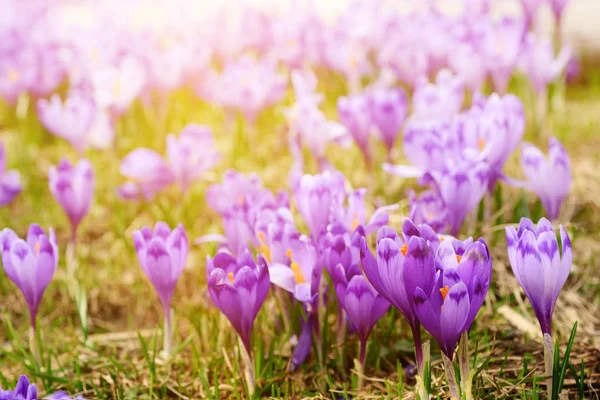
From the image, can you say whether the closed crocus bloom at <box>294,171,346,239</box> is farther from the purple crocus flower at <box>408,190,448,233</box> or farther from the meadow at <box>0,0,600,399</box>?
the purple crocus flower at <box>408,190,448,233</box>

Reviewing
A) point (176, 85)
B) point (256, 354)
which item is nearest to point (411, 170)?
point (256, 354)

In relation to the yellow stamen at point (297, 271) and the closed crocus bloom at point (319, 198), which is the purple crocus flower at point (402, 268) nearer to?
the yellow stamen at point (297, 271)

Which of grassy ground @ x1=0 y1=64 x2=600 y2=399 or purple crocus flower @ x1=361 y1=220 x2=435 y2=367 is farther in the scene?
grassy ground @ x1=0 y1=64 x2=600 y2=399

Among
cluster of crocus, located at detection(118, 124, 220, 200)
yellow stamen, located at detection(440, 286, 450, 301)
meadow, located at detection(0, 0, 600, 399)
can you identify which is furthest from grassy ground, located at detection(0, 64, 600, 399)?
yellow stamen, located at detection(440, 286, 450, 301)

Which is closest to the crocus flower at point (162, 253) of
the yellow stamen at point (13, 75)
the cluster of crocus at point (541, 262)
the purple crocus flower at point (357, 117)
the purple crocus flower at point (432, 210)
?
the purple crocus flower at point (432, 210)

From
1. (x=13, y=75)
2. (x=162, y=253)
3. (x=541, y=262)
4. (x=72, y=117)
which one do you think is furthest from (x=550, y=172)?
(x=13, y=75)

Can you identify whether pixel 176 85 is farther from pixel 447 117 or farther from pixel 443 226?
pixel 443 226
